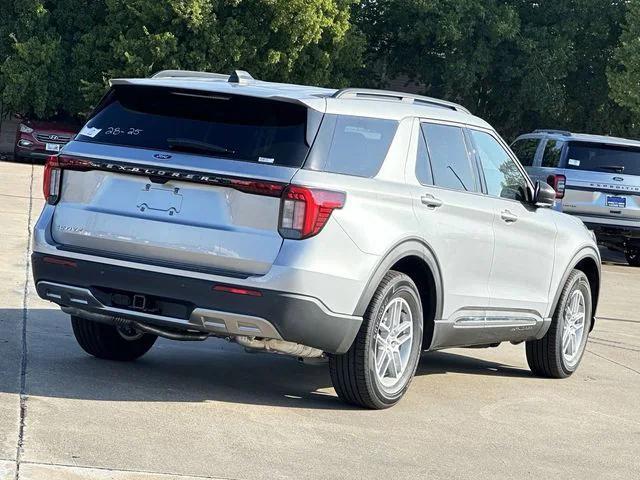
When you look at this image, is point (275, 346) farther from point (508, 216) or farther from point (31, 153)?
point (31, 153)

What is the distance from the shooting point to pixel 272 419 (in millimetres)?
6855

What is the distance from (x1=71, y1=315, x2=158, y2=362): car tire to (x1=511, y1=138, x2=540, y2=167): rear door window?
1349 cm

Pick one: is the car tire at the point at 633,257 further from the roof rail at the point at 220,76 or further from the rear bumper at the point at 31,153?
the rear bumper at the point at 31,153

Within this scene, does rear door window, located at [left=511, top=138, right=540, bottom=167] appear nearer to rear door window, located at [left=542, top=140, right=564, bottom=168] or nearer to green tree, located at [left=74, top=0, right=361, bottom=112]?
rear door window, located at [left=542, top=140, right=564, bottom=168]

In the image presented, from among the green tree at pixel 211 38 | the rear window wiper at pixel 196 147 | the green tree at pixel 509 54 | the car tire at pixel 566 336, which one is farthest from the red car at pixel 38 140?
the rear window wiper at pixel 196 147

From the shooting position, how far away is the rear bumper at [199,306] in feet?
21.7

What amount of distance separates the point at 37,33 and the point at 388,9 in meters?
10.7

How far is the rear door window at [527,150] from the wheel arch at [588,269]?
11.0 m

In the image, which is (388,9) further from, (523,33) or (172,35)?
(172,35)

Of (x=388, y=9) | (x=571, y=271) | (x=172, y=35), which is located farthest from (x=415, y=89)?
(x=571, y=271)

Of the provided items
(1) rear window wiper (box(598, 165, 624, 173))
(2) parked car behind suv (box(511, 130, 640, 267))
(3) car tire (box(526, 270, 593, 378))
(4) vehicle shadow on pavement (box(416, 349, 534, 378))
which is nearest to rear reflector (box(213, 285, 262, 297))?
(4) vehicle shadow on pavement (box(416, 349, 534, 378))

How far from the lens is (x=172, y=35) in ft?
119

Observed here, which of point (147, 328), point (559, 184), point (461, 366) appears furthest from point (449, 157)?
point (559, 184)

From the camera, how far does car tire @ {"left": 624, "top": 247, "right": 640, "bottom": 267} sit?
20906 mm
